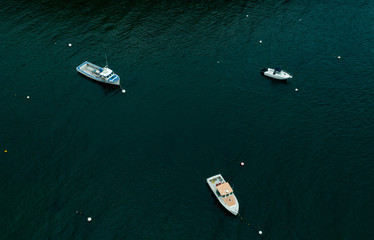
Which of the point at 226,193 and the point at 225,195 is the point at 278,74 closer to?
the point at 226,193

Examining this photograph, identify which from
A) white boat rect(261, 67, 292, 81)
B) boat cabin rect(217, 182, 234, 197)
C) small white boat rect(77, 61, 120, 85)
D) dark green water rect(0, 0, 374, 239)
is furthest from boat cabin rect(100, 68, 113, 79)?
boat cabin rect(217, 182, 234, 197)

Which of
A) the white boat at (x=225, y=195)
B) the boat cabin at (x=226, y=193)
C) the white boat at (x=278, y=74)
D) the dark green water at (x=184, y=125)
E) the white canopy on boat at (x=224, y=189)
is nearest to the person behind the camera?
the white boat at (x=225, y=195)

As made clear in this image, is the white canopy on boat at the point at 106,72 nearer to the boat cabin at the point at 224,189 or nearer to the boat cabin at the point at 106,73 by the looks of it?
the boat cabin at the point at 106,73

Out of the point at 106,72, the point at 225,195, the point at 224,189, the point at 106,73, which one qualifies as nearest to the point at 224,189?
the point at 224,189

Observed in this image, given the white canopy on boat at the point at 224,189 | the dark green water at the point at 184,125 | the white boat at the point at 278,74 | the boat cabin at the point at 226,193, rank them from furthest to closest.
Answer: the white boat at the point at 278,74 < the white canopy on boat at the point at 224,189 < the boat cabin at the point at 226,193 < the dark green water at the point at 184,125

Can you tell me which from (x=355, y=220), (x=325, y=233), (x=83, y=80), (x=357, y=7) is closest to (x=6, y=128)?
(x=83, y=80)

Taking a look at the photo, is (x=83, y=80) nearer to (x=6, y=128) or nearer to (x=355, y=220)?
(x=6, y=128)

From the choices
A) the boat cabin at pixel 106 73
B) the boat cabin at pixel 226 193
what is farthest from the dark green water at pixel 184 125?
the boat cabin at pixel 106 73
